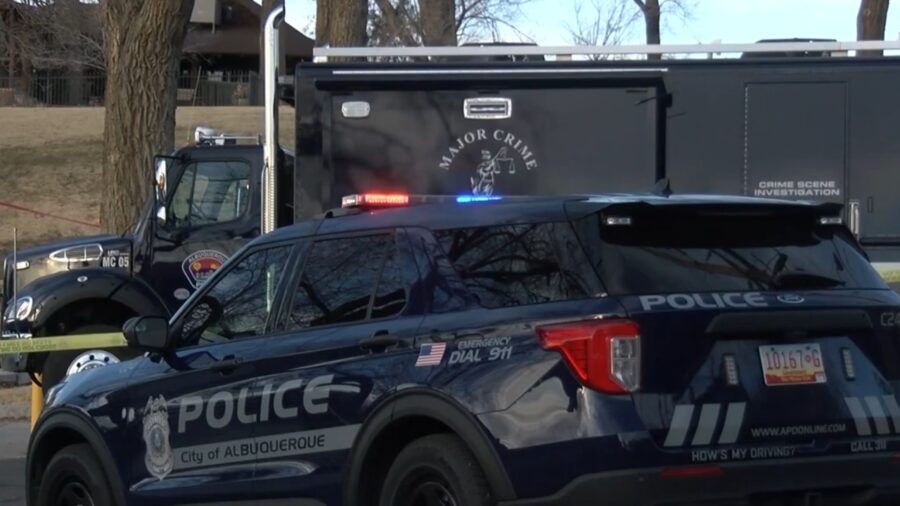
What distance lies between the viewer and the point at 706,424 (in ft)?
17.1

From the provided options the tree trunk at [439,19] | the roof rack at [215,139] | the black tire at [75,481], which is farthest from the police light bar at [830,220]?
the tree trunk at [439,19]

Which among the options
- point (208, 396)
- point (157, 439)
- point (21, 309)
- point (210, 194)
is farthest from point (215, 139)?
point (208, 396)

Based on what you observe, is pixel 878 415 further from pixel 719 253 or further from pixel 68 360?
pixel 68 360

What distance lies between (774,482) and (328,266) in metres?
2.24

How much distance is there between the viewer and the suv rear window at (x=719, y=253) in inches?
214

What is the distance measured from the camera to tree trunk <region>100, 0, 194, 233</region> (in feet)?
51.5

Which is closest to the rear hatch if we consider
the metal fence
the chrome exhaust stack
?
the chrome exhaust stack

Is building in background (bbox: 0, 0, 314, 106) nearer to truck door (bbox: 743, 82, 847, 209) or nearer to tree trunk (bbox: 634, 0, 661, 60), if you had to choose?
tree trunk (bbox: 634, 0, 661, 60)

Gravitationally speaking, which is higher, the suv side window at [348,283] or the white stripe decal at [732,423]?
the suv side window at [348,283]

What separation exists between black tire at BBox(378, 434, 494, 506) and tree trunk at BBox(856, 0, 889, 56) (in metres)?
17.5

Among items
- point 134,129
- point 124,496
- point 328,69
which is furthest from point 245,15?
point 124,496

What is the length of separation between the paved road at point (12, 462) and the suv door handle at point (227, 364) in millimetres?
3635

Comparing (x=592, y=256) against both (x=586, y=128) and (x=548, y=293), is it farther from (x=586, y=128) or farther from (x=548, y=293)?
(x=586, y=128)

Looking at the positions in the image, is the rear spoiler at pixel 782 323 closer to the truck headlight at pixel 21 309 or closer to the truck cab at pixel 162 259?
the truck cab at pixel 162 259
